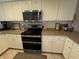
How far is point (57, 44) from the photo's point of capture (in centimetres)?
262

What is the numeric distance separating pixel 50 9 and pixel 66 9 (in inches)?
21.1

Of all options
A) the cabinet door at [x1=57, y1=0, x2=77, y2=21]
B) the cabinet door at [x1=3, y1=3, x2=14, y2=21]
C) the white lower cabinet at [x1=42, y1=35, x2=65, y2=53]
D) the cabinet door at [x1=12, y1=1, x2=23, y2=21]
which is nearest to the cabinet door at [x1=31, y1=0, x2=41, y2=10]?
the cabinet door at [x1=12, y1=1, x2=23, y2=21]

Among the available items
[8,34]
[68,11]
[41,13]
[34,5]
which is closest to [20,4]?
[34,5]

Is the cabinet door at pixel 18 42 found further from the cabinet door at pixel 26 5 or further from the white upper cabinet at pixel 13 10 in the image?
the cabinet door at pixel 26 5

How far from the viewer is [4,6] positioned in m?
2.88

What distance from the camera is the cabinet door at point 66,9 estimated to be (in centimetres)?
245

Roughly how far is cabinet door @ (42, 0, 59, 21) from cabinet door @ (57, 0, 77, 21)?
0.16 meters

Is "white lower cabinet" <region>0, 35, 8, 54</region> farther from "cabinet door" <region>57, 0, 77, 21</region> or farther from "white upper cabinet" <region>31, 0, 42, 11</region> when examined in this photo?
"cabinet door" <region>57, 0, 77, 21</region>

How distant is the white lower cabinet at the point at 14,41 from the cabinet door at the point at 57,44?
4.15 feet

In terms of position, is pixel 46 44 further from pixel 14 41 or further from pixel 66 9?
pixel 66 9

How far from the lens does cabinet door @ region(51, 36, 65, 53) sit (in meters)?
2.54

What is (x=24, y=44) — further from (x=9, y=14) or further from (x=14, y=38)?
(x=9, y=14)

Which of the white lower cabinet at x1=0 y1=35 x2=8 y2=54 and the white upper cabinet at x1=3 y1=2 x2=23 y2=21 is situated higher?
the white upper cabinet at x1=3 y1=2 x2=23 y2=21

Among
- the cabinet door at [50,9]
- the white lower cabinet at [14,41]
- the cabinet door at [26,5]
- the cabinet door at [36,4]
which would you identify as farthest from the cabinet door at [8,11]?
the cabinet door at [50,9]
